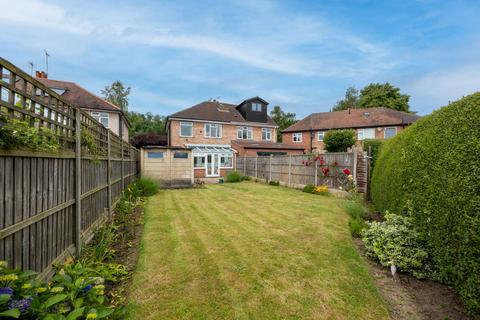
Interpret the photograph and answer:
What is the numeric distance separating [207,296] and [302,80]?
26607 millimetres

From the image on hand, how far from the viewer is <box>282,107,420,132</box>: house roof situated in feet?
96.6

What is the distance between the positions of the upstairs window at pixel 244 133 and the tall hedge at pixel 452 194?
77.5 ft

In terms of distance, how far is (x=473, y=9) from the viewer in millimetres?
6504

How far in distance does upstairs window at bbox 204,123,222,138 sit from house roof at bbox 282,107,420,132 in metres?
13.7

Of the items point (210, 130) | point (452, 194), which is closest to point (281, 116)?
point (210, 130)

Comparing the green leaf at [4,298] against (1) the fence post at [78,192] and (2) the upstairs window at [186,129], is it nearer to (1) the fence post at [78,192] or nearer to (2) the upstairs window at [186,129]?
(1) the fence post at [78,192]

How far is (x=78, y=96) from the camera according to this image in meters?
20.5

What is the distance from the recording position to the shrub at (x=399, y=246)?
3.66 m

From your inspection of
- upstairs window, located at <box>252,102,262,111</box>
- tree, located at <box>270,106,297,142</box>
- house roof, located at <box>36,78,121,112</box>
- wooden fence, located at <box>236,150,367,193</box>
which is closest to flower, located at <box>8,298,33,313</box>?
wooden fence, located at <box>236,150,367,193</box>

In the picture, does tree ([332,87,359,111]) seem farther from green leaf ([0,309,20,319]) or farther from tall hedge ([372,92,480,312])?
green leaf ([0,309,20,319])

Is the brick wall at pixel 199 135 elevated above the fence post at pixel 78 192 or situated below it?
above

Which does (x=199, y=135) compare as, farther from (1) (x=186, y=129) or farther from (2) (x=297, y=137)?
(2) (x=297, y=137)

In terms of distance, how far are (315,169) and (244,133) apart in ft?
53.1

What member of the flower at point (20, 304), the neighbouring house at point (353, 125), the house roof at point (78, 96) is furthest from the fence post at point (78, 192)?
the neighbouring house at point (353, 125)
